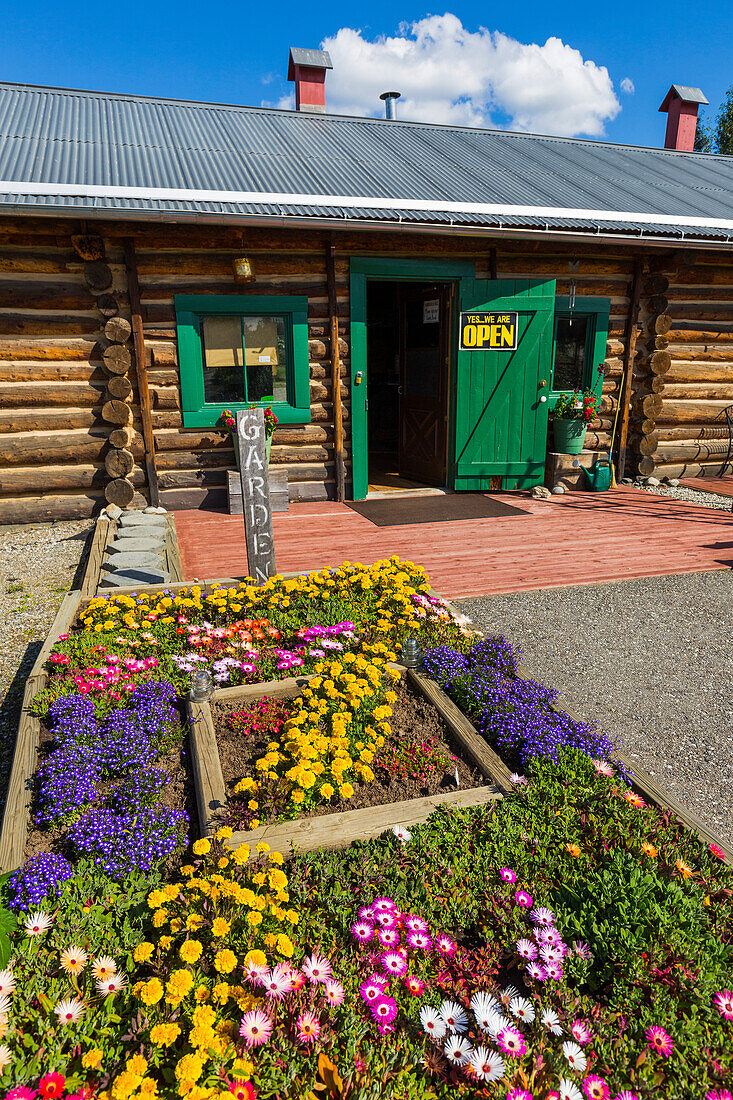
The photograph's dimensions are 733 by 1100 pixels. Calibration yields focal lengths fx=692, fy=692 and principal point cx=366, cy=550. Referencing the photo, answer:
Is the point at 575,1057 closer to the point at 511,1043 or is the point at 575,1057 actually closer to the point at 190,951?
the point at 511,1043

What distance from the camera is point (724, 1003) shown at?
1.81 metres

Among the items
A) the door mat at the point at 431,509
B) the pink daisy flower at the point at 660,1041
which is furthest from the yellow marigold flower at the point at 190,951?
the door mat at the point at 431,509

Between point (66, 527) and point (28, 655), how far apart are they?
3.31m

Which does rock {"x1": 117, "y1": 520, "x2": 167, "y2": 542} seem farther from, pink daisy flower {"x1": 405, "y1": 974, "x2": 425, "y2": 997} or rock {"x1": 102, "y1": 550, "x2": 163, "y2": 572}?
pink daisy flower {"x1": 405, "y1": 974, "x2": 425, "y2": 997}

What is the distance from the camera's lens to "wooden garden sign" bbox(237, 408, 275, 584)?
4.43 m

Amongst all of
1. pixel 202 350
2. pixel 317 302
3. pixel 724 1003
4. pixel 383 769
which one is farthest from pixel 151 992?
pixel 317 302

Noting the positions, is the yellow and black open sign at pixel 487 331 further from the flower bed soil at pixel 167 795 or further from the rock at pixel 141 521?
the flower bed soil at pixel 167 795

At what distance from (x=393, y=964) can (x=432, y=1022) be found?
0.19 m

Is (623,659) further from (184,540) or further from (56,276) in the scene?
(56,276)

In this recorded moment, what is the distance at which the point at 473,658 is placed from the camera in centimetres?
357

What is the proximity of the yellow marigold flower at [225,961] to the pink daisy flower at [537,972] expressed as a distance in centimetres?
81

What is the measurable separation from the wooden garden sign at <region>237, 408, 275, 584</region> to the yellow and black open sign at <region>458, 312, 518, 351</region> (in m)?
4.50

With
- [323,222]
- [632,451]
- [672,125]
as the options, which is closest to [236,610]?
[323,222]

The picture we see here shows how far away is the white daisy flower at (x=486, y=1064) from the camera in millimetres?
1640
